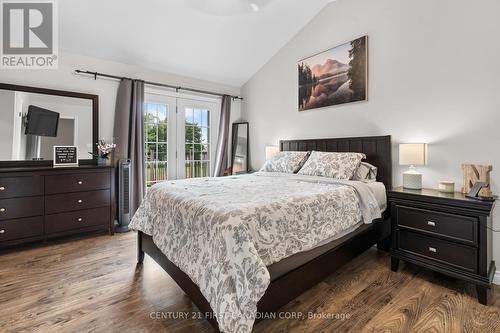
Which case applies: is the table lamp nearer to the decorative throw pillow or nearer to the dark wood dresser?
the decorative throw pillow

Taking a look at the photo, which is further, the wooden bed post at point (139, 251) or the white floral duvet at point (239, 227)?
the wooden bed post at point (139, 251)

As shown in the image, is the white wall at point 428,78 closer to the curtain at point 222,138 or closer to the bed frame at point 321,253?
the bed frame at point 321,253

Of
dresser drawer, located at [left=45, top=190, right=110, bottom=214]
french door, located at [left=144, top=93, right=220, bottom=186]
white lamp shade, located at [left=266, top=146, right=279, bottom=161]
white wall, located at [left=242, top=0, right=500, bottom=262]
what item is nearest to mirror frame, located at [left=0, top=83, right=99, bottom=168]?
dresser drawer, located at [left=45, top=190, right=110, bottom=214]

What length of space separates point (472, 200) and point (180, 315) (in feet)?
7.58

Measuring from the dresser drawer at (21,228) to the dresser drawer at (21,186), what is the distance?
0.92 feet

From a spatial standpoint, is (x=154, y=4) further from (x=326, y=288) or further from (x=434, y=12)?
(x=326, y=288)

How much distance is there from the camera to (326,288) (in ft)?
6.59

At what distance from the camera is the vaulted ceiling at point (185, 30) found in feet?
9.05

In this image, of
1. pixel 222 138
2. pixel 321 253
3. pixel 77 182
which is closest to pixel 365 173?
pixel 321 253

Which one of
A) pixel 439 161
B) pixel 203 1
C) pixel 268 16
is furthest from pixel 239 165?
pixel 439 161

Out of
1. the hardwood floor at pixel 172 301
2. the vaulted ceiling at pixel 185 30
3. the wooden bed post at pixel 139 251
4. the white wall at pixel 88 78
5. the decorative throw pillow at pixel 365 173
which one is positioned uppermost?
the vaulted ceiling at pixel 185 30

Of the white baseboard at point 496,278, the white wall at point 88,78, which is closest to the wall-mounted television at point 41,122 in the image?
the white wall at point 88,78

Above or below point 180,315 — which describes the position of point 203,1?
above

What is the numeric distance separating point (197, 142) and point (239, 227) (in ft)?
11.0
